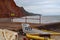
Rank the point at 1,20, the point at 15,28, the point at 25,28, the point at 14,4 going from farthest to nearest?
the point at 14,4 → the point at 1,20 → the point at 15,28 → the point at 25,28

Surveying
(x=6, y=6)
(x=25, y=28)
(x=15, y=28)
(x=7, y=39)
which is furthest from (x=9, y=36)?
(x=6, y=6)

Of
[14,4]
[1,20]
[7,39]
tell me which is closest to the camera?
[7,39]

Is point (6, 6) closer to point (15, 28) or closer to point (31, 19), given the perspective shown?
point (31, 19)

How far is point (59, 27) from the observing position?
5.83m

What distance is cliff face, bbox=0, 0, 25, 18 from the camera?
5.68 meters

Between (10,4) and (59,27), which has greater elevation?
(10,4)

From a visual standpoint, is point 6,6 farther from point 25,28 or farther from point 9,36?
point 9,36

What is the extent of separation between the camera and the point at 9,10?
5.74 meters

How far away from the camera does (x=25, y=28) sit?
4.21m

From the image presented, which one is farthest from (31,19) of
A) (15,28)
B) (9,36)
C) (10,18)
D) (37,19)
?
(9,36)

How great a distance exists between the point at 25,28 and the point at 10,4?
1875 mm

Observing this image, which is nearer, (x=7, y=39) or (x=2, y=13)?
(x=7, y=39)

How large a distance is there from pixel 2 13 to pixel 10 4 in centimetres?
39

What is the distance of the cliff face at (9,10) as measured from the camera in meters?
5.68
